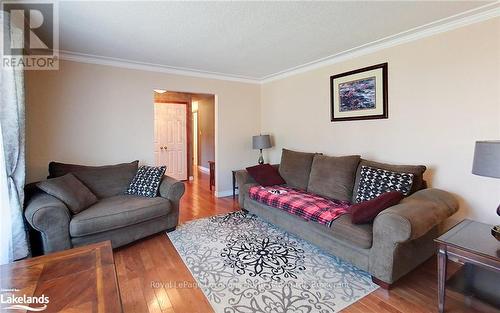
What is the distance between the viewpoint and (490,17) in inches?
87.4

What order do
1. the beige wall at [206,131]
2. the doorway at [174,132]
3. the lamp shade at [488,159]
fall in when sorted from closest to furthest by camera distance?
the lamp shade at [488,159] < the doorway at [174,132] < the beige wall at [206,131]

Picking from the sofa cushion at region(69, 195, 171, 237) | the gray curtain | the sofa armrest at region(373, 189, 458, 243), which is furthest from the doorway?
the sofa armrest at region(373, 189, 458, 243)

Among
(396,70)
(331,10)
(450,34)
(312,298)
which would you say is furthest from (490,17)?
(312,298)

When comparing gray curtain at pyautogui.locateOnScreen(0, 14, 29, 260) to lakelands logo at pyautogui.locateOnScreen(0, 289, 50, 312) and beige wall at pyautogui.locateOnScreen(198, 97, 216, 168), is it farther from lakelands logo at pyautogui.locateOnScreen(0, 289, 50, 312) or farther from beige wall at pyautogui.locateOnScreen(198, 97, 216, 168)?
beige wall at pyautogui.locateOnScreen(198, 97, 216, 168)

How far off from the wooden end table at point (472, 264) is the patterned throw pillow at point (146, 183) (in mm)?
2869

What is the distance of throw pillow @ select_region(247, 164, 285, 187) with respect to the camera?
3.59 metres

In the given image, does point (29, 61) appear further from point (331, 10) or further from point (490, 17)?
point (490, 17)

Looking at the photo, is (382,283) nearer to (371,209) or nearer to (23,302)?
(371,209)

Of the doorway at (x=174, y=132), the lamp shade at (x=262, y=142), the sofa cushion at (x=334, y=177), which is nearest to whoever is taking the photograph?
the sofa cushion at (x=334, y=177)

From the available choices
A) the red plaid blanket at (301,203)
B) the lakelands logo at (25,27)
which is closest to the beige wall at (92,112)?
the lakelands logo at (25,27)

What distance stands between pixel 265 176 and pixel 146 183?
5.35 feet

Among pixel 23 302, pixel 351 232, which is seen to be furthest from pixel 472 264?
pixel 23 302

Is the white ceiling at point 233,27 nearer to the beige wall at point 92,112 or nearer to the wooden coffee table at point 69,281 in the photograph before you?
the beige wall at point 92,112

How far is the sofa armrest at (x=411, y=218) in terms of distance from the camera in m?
1.80
